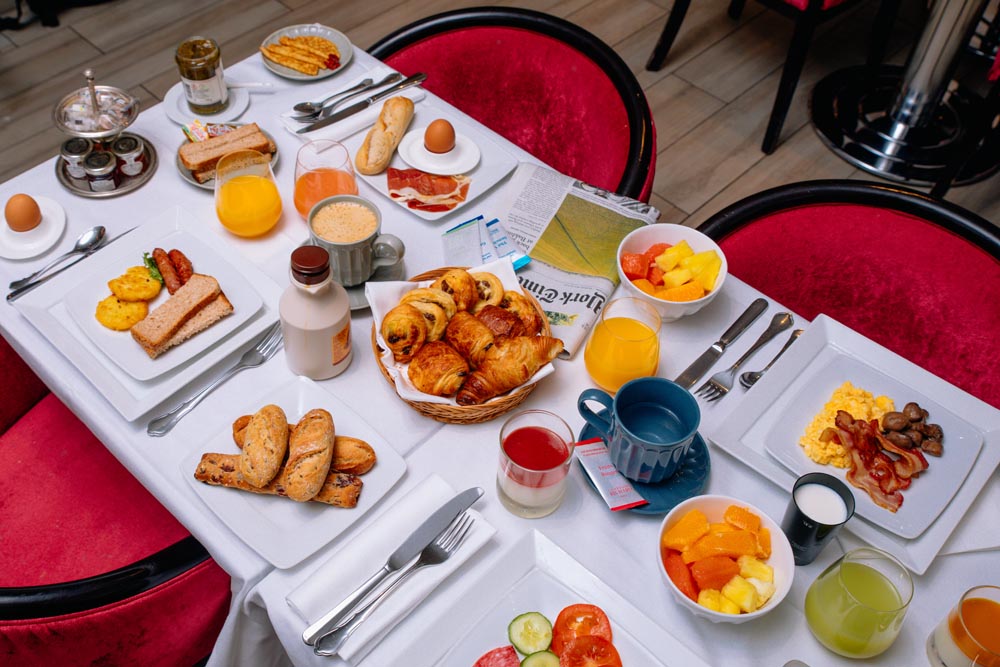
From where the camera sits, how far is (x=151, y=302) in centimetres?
133

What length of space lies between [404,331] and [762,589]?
1.88 feet

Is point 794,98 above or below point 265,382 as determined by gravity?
below

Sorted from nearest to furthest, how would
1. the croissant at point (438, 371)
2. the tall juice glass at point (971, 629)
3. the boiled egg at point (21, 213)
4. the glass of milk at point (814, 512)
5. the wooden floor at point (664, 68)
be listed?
the tall juice glass at point (971, 629), the glass of milk at point (814, 512), the croissant at point (438, 371), the boiled egg at point (21, 213), the wooden floor at point (664, 68)

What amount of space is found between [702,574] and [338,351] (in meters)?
0.59

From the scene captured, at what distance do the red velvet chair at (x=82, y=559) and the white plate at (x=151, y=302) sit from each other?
0.84ft

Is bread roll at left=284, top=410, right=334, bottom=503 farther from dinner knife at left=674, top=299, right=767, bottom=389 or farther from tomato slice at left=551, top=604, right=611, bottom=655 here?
dinner knife at left=674, top=299, right=767, bottom=389

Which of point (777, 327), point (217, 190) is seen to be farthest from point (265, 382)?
point (777, 327)

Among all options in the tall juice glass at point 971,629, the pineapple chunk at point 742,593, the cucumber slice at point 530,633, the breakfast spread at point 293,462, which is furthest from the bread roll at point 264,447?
the tall juice glass at point 971,629

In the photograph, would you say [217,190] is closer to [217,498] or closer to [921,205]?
[217,498]

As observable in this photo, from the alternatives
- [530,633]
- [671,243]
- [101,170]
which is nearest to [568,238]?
[671,243]

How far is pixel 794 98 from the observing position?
125 inches

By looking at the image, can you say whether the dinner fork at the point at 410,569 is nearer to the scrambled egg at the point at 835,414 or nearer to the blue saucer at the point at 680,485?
the blue saucer at the point at 680,485

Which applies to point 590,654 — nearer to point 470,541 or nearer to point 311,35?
point 470,541

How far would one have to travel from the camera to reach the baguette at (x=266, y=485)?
1.10 meters
